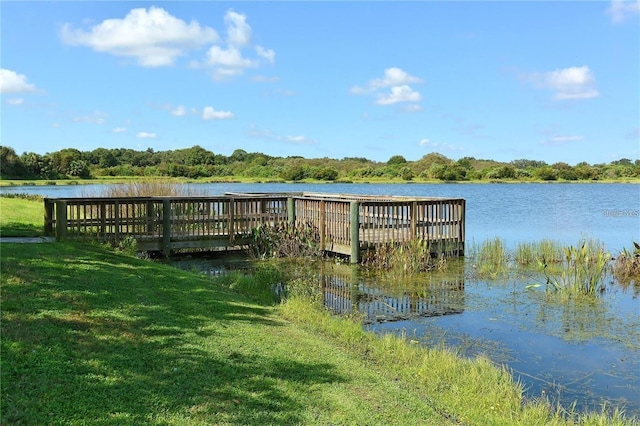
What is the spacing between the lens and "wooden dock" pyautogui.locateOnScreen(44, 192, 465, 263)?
47.1 feet

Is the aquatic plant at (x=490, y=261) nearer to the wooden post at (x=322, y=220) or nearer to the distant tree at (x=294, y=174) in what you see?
the wooden post at (x=322, y=220)

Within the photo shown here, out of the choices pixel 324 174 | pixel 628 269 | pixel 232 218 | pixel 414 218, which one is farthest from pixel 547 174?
pixel 232 218

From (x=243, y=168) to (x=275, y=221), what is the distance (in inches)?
2344

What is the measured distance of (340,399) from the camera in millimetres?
4746

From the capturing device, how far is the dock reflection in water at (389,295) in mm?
9578

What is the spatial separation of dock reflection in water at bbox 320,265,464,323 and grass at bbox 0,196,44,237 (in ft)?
21.9

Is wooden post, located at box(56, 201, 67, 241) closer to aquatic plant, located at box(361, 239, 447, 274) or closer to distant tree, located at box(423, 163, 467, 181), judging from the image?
aquatic plant, located at box(361, 239, 447, 274)

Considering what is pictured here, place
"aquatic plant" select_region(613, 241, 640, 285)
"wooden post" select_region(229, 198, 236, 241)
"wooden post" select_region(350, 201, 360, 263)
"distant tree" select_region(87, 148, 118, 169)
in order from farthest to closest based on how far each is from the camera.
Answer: "distant tree" select_region(87, 148, 118, 169) → "wooden post" select_region(229, 198, 236, 241) → "wooden post" select_region(350, 201, 360, 263) → "aquatic plant" select_region(613, 241, 640, 285)

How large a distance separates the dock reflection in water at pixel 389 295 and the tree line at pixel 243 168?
45251mm

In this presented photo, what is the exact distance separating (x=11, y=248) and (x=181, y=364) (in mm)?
5354

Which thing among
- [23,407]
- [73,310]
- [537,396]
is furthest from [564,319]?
[23,407]

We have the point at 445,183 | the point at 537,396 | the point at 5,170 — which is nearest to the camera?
the point at 537,396

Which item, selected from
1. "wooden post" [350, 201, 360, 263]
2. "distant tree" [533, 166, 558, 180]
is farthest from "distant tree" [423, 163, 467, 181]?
"wooden post" [350, 201, 360, 263]

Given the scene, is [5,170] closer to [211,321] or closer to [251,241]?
[251,241]
